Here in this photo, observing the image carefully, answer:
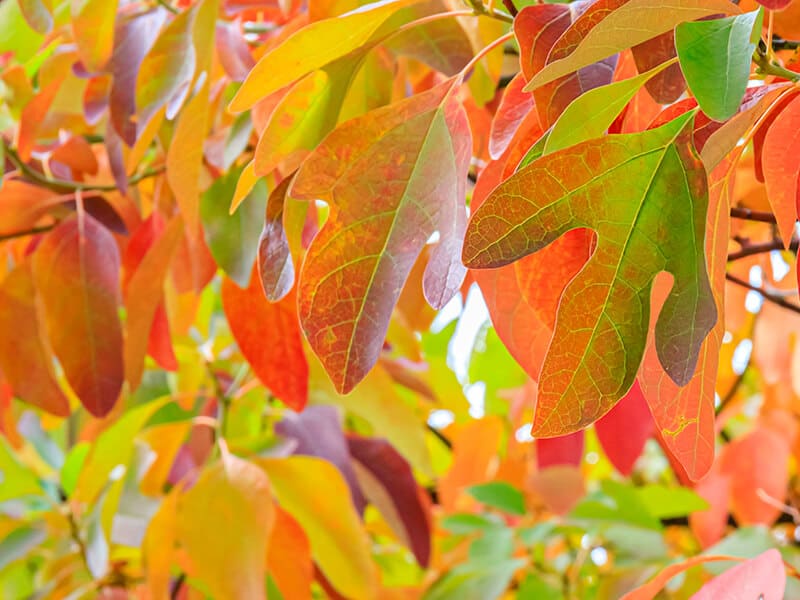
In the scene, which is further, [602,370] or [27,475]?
[27,475]

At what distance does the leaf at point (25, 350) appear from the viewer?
2.45 ft

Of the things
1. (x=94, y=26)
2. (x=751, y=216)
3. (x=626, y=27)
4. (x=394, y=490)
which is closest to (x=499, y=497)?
(x=394, y=490)

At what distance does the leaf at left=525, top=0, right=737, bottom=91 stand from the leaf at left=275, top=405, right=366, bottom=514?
0.60m

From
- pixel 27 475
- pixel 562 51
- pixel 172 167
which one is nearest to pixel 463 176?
pixel 562 51

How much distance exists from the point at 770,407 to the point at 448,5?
34.6 inches

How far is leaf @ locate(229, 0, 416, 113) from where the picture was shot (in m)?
0.41

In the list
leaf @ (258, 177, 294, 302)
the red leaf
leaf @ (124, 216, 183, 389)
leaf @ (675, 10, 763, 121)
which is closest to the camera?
leaf @ (675, 10, 763, 121)

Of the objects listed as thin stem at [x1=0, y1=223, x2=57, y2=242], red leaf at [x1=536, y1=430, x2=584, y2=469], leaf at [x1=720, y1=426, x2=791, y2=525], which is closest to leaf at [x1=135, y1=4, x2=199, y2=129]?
thin stem at [x1=0, y1=223, x2=57, y2=242]

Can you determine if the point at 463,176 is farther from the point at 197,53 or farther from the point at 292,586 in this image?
the point at 292,586

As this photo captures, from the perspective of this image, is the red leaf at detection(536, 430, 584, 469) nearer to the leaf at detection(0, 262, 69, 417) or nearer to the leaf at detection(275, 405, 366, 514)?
the leaf at detection(275, 405, 366, 514)

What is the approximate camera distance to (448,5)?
523mm

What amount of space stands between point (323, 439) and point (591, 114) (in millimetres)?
593

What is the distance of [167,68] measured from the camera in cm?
61

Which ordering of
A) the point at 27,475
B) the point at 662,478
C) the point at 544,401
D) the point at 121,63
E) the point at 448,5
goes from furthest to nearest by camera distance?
the point at 662,478 < the point at 27,475 < the point at 121,63 < the point at 448,5 < the point at 544,401
